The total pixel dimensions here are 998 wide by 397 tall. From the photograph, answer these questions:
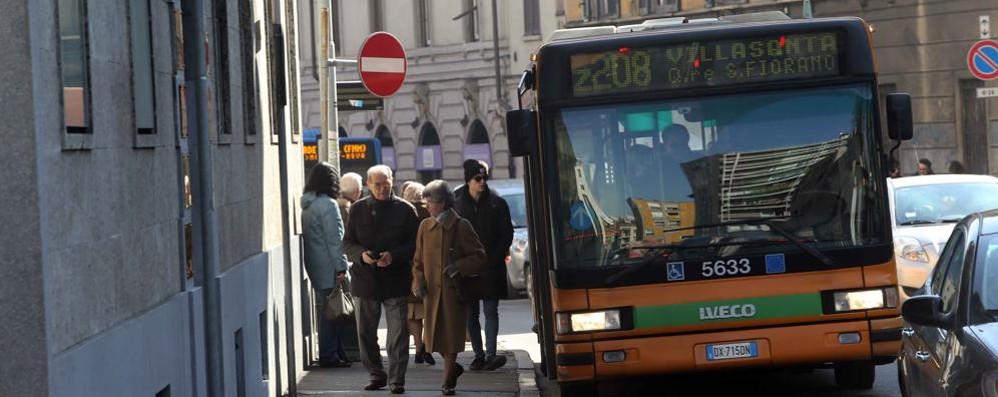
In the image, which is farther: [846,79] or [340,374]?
[340,374]

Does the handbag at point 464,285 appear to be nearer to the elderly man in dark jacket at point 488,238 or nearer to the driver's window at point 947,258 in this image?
the elderly man in dark jacket at point 488,238

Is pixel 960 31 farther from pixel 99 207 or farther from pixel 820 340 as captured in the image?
pixel 99 207

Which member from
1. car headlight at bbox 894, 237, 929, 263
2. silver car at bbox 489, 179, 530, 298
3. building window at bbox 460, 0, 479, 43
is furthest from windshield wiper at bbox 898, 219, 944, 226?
building window at bbox 460, 0, 479, 43

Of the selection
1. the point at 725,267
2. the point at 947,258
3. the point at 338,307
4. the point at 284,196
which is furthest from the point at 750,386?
the point at 947,258

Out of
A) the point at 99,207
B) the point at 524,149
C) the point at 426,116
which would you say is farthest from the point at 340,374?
the point at 426,116

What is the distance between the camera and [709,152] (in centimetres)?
1195

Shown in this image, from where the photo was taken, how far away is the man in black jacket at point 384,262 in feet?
46.7

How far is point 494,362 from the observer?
16.6 meters

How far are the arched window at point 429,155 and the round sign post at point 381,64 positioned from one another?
127 ft

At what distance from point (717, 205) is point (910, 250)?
303 inches

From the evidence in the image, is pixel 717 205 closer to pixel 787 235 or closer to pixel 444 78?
pixel 787 235

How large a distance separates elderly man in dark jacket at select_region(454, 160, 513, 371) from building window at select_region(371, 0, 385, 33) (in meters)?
43.8

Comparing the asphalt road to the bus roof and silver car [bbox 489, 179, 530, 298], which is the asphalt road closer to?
the bus roof

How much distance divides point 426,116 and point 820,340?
4634cm
